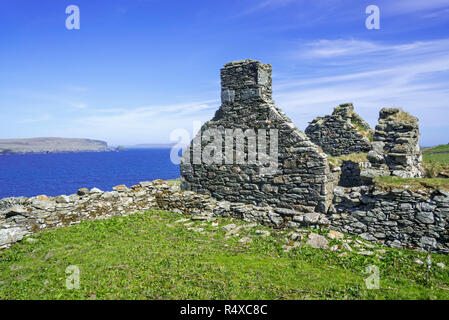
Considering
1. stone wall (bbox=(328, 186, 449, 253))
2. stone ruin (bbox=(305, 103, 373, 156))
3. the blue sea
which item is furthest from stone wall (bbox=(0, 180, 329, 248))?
the blue sea

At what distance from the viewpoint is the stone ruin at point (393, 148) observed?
11995 millimetres

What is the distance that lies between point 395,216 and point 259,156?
5.72 meters

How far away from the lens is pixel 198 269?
26.6 ft

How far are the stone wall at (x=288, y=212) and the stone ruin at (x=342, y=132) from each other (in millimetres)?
10031

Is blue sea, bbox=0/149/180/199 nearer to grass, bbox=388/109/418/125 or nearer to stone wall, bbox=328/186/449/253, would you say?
grass, bbox=388/109/418/125

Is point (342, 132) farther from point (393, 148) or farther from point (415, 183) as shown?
point (415, 183)

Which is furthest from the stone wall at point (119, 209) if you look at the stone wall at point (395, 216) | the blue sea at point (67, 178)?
the blue sea at point (67, 178)

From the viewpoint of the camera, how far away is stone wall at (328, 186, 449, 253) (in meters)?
9.09

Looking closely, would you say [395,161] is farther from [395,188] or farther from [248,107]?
[248,107]

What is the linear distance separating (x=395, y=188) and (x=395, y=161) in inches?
118

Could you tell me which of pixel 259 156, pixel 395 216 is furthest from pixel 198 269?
pixel 395 216

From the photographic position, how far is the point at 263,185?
41.3ft

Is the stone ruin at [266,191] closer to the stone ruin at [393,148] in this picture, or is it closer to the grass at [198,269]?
the stone ruin at [393,148]
